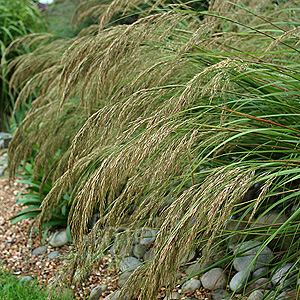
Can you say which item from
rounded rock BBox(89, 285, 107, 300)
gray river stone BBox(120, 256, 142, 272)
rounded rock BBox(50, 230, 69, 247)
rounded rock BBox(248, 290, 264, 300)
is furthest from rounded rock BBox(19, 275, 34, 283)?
rounded rock BBox(248, 290, 264, 300)

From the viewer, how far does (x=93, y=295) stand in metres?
2.12

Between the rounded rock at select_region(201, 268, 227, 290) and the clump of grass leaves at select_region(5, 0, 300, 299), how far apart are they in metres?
0.21

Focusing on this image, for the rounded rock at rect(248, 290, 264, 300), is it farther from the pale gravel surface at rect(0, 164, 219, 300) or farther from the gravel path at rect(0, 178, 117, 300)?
the gravel path at rect(0, 178, 117, 300)

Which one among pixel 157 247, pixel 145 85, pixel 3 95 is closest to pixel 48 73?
pixel 145 85

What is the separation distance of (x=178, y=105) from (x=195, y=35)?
0.47 metres

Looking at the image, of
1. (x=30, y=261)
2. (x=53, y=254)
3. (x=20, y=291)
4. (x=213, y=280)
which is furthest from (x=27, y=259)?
(x=213, y=280)

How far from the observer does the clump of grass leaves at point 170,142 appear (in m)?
1.25

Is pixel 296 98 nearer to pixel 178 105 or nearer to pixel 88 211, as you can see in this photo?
pixel 178 105

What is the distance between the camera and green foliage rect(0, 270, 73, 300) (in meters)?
2.05

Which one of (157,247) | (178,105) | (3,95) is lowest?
(3,95)

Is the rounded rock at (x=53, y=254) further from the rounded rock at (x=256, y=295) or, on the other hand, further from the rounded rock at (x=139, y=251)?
the rounded rock at (x=256, y=295)

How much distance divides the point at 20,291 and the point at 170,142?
131 centimetres

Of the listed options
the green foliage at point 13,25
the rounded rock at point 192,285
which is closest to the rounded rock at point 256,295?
the rounded rock at point 192,285

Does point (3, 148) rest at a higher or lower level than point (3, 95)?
lower
